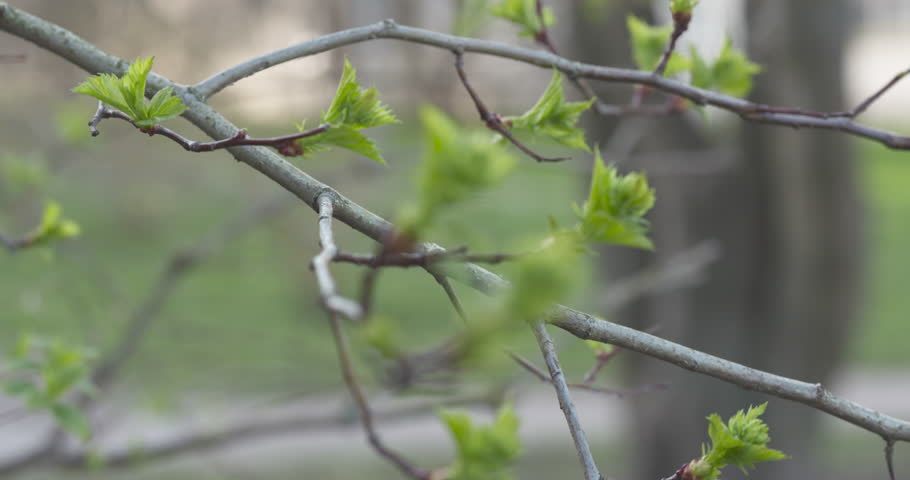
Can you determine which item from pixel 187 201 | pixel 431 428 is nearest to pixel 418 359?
pixel 431 428

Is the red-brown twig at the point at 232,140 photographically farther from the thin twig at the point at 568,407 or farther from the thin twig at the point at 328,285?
the thin twig at the point at 568,407

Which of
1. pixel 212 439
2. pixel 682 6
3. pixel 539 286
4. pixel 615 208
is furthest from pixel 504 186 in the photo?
pixel 539 286

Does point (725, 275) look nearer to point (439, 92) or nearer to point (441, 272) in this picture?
point (439, 92)

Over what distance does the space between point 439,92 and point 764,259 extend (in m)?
2.42

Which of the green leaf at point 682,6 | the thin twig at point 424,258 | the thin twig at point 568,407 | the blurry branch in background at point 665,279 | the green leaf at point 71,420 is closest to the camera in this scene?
the thin twig at point 424,258

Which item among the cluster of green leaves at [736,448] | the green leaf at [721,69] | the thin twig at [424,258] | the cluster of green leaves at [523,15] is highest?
the cluster of green leaves at [523,15]

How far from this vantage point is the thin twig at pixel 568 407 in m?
1.11

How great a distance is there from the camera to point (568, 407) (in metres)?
1.15

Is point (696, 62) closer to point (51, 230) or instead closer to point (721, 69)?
point (721, 69)

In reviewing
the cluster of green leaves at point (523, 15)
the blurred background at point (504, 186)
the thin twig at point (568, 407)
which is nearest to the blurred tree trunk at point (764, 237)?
the blurred background at point (504, 186)

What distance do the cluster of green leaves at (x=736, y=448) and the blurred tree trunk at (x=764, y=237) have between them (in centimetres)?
371

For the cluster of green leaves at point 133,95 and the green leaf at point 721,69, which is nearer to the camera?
the cluster of green leaves at point 133,95

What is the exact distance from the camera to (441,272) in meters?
1.07

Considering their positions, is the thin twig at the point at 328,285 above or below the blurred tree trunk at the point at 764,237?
below
